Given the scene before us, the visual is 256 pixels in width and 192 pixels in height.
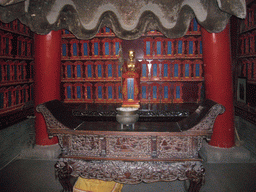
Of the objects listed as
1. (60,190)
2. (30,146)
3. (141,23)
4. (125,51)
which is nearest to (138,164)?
(60,190)

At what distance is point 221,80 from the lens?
3424mm

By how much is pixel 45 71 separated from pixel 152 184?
2.74 metres

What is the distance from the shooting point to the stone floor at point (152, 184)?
2.76 m

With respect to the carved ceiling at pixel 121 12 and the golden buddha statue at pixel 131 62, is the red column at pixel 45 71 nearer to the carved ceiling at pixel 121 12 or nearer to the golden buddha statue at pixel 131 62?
the carved ceiling at pixel 121 12

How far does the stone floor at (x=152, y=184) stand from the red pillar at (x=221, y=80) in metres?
0.47

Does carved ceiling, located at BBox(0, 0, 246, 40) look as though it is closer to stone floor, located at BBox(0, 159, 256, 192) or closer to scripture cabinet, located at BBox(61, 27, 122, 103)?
scripture cabinet, located at BBox(61, 27, 122, 103)

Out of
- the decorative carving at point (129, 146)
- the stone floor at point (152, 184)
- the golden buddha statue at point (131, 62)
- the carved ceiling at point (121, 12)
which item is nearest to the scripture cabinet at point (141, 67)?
the golden buddha statue at point (131, 62)

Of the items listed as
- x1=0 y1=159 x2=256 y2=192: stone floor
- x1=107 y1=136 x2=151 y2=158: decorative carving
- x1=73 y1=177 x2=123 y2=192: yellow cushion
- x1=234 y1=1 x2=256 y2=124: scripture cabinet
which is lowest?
x1=0 y1=159 x2=256 y2=192: stone floor

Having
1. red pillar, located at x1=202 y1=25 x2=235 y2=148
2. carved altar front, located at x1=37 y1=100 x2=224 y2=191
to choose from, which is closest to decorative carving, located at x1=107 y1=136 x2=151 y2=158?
carved altar front, located at x1=37 y1=100 x2=224 y2=191

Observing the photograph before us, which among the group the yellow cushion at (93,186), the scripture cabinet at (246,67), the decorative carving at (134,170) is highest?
the scripture cabinet at (246,67)

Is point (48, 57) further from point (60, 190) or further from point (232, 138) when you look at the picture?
point (232, 138)

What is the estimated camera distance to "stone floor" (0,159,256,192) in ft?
9.07

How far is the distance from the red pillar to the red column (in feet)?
9.24

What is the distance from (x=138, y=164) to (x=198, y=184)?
73 cm
